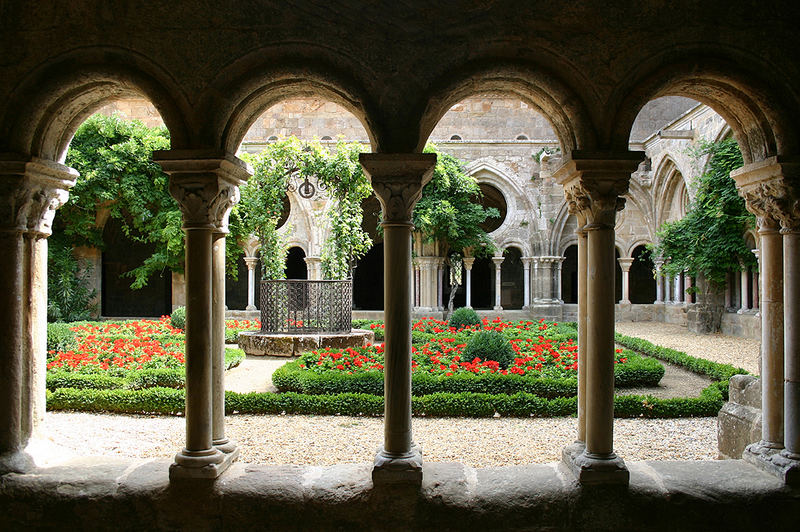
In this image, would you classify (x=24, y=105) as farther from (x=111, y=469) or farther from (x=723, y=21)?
(x=723, y=21)

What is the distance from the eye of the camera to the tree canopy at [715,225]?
12500mm

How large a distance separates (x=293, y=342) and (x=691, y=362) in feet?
20.9

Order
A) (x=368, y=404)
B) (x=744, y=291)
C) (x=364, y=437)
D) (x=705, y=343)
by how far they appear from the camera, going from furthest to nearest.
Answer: (x=744, y=291), (x=705, y=343), (x=368, y=404), (x=364, y=437)

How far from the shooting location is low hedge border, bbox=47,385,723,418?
6188 millimetres

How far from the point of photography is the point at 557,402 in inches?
247

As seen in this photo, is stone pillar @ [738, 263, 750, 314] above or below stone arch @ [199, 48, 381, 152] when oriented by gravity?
below

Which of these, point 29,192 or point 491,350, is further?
point 491,350

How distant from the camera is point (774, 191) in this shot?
333cm

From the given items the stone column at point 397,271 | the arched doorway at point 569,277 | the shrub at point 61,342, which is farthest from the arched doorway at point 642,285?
the stone column at point 397,271

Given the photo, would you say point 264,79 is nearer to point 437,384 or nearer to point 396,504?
point 396,504

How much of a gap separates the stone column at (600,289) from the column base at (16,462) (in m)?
3.11

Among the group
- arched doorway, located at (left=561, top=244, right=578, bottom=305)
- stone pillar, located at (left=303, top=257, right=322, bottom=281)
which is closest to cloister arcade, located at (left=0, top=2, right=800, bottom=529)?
stone pillar, located at (left=303, top=257, right=322, bottom=281)

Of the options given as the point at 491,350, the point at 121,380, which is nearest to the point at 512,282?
the point at 491,350

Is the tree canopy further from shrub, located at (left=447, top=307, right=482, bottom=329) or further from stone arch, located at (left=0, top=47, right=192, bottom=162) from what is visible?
stone arch, located at (left=0, top=47, right=192, bottom=162)
